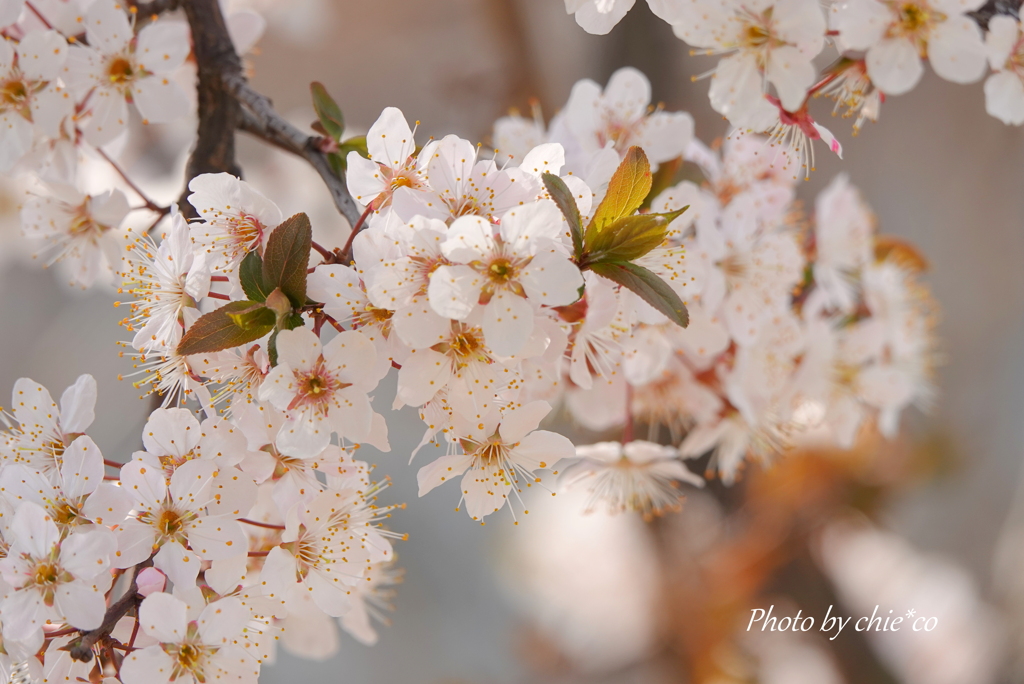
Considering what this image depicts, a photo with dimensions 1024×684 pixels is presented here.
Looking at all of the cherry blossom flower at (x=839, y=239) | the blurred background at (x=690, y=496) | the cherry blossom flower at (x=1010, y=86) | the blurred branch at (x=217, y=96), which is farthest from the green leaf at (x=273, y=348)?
the blurred background at (x=690, y=496)

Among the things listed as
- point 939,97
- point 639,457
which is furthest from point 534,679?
point 939,97

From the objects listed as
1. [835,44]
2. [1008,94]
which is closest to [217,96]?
[835,44]

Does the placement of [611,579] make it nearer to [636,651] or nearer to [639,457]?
[636,651]

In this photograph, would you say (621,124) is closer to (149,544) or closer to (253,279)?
(253,279)

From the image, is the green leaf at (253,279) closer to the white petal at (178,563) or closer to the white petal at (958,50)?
the white petal at (178,563)

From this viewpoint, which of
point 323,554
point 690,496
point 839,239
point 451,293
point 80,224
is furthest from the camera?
point 690,496

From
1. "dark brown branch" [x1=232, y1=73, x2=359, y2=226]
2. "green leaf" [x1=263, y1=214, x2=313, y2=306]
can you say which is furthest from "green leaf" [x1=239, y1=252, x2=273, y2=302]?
"dark brown branch" [x1=232, y1=73, x2=359, y2=226]
